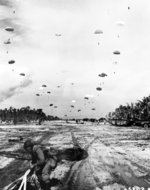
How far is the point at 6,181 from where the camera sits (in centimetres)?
1034

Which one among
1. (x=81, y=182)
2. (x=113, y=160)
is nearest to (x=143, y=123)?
(x=113, y=160)

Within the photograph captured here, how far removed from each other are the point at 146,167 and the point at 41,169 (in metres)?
5.73

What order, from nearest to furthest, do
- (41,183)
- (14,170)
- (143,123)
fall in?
(41,183), (14,170), (143,123)

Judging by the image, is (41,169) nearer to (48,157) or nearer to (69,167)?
(48,157)

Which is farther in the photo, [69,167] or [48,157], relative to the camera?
[69,167]

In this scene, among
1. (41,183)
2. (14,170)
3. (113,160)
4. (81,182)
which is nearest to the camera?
(41,183)

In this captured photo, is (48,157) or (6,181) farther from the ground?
(48,157)

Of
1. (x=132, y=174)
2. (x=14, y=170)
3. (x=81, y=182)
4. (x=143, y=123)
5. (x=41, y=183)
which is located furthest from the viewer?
(x=143, y=123)

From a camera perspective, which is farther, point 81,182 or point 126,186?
point 81,182

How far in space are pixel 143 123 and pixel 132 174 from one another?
61.7 m

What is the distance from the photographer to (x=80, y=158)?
15742mm

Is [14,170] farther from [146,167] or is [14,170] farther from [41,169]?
[146,167]

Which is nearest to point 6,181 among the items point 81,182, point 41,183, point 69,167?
point 41,183

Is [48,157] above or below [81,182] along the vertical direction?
above
